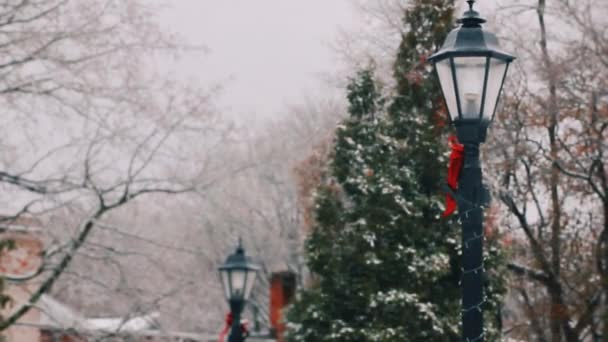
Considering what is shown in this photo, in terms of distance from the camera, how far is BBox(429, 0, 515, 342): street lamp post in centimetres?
736

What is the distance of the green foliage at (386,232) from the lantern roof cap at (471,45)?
12.2 metres

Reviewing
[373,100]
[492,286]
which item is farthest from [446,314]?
[373,100]

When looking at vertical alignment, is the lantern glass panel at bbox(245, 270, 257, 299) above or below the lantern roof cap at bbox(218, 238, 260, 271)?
below

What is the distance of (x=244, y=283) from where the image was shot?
16250 millimetres

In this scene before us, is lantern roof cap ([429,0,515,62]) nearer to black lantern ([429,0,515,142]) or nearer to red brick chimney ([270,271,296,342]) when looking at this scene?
black lantern ([429,0,515,142])

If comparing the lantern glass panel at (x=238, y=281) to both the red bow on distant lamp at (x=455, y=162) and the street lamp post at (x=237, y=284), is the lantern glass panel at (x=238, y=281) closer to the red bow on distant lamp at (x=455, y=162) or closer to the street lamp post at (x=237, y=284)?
the street lamp post at (x=237, y=284)

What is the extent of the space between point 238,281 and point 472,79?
924 centimetres

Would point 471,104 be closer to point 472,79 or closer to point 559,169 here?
point 472,79

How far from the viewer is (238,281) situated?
16.3 metres

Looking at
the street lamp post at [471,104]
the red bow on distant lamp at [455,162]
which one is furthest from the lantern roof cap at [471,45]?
the red bow on distant lamp at [455,162]

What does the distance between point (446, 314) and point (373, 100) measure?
172 inches

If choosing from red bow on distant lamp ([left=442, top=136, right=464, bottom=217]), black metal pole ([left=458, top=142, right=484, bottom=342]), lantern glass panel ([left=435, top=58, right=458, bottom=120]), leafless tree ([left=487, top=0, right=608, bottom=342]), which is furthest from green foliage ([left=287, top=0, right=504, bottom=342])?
lantern glass panel ([left=435, top=58, right=458, bottom=120])

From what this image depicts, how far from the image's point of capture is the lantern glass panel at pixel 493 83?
295 inches

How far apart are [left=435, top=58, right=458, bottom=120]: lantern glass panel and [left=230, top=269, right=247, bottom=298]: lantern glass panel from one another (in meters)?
8.95
